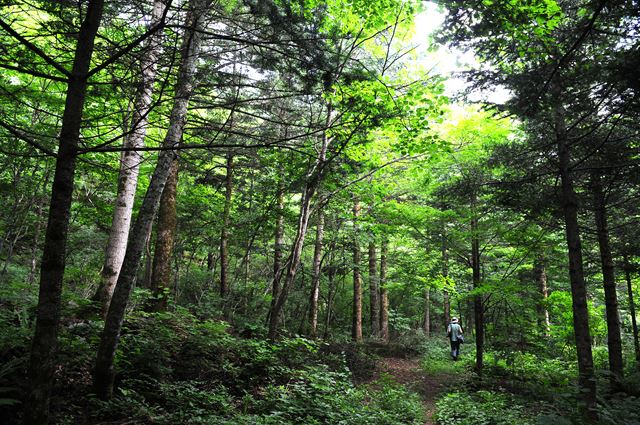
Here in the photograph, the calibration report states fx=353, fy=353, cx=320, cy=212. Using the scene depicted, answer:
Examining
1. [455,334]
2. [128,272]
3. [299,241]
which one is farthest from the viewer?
[455,334]

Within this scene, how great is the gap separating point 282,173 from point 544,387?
9398 mm

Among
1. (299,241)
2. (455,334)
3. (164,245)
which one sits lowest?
(455,334)

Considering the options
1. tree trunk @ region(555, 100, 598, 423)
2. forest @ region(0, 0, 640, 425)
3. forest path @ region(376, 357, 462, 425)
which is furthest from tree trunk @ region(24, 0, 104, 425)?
forest path @ region(376, 357, 462, 425)

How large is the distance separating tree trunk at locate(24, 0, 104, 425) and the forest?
0.05 feet

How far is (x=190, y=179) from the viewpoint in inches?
574

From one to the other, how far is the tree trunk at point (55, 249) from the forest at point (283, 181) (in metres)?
0.02

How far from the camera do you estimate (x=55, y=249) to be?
265cm

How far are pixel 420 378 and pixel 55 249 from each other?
12.4 meters

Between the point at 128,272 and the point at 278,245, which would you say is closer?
the point at 128,272

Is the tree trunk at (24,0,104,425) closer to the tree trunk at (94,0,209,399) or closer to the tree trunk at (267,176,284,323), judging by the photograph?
the tree trunk at (94,0,209,399)

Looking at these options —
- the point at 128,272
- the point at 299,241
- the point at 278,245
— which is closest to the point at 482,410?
the point at 299,241

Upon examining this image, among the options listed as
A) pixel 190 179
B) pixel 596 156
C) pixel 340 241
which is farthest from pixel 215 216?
pixel 596 156

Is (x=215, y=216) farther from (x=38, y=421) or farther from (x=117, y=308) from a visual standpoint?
(x=38, y=421)

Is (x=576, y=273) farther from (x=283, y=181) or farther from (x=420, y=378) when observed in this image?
(x=283, y=181)
